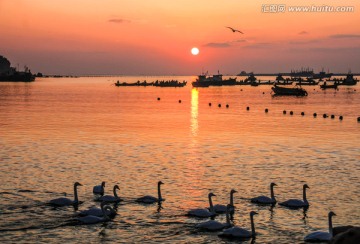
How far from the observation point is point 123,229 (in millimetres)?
22484

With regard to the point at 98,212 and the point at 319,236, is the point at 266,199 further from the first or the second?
the point at 98,212

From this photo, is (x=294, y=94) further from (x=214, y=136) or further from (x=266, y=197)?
(x=266, y=197)

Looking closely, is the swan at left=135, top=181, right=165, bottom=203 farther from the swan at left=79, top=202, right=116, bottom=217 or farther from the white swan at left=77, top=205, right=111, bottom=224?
the white swan at left=77, top=205, right=111, bottom=224

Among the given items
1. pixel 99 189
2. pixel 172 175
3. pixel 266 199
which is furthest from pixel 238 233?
pixel 172 175

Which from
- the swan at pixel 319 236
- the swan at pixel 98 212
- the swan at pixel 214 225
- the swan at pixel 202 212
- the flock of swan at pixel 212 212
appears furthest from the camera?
the swan at pixel 202 212

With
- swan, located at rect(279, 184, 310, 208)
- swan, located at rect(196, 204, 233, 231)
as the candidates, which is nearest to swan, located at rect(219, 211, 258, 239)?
swan, located at rect(196, 204, 233, 231)

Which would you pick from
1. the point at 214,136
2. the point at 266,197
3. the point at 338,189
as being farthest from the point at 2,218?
the point at 214,136

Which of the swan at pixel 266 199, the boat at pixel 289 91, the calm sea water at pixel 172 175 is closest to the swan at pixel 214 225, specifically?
the calm sea water at pixel 172 175

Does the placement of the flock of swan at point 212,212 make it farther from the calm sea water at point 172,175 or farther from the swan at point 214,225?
the calm sea water at point 172,175

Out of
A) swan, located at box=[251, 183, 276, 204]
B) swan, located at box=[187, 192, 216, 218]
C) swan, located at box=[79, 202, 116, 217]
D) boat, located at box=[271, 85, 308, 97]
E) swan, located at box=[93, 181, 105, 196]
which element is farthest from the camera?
boat, located at box=[271, 85, 308, 97]

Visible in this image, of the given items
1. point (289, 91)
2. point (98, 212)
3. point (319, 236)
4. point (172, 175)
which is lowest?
point (172, 175)

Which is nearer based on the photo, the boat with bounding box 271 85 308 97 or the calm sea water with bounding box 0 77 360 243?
the calm sea water with bounding box 0 77 360 243

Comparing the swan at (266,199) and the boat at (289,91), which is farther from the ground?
the boat at (289,91)

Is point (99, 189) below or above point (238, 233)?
above
